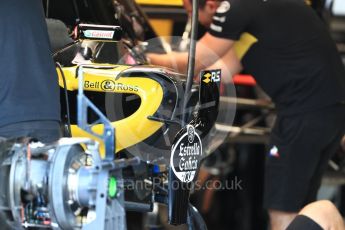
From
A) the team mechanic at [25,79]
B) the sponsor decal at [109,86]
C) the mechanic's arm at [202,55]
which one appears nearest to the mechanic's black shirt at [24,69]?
the team mechanic at [25,79]

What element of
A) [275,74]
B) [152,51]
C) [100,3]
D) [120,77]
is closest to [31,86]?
[120,77]

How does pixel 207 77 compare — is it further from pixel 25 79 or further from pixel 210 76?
pixel 25 79

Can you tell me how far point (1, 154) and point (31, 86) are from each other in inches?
19.4

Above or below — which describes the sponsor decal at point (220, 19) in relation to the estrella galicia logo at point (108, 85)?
below

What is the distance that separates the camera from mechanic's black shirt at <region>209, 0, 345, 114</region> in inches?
179

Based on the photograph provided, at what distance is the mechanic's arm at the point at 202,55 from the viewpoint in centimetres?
424

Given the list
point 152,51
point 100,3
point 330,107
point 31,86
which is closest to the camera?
point 31,86

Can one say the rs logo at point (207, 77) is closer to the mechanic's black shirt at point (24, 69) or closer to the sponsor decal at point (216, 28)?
the mechanic's black shirt at point (24, 69)

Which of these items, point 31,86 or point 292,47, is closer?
point 31,86

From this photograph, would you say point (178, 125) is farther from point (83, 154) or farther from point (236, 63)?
point (236, 63)

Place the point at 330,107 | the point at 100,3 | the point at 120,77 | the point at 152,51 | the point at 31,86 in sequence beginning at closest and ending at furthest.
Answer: the point at 31,86
the point at 120,77
the point at 100,3
the point at 152,51
the point at 330,107

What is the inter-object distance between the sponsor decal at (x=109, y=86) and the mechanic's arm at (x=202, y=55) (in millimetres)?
844

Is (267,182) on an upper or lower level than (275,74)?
lower

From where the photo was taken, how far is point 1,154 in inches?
105
